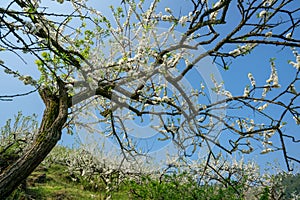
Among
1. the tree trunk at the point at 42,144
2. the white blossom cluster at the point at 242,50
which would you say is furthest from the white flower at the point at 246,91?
the tree trunk at the point at 42,144

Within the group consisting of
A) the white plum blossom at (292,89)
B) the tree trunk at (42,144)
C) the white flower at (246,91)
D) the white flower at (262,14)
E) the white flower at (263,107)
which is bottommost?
the tree trunk at (42,144)

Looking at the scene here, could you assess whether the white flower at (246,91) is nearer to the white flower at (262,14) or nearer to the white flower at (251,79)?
the white flower at (251,79)

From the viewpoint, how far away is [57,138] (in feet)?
10.5

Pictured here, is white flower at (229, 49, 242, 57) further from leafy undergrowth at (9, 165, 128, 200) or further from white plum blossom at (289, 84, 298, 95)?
leafy undergrowth at (9, 165, 128, 200)

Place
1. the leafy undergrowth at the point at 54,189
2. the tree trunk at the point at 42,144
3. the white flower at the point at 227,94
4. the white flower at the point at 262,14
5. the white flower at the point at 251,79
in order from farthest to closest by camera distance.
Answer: the leafy undergrowth at the point at 54,189
the white flower at the point at 227,94
the white flower at the point at 251,79
the white flower at the point at 262,14
the tree trunk at the point at 42,144

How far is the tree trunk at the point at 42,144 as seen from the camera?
9.36 feet

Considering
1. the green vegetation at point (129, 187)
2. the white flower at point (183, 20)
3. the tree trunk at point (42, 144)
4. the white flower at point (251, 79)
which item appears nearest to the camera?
the tree trunk at point (42, 144)

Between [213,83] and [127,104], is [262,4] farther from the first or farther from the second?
[127,104]

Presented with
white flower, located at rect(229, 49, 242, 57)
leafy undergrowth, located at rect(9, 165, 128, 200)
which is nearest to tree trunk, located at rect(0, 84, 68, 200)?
white flower, located at rect(229, 49, 242, 57)

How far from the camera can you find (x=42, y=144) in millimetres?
3061

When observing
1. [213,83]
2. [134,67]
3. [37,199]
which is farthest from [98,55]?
[37,199]

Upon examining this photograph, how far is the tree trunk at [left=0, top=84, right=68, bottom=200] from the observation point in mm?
2854

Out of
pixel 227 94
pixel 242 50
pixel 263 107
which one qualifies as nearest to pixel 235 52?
pixel 242 50

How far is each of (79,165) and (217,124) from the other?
7.79 metres
